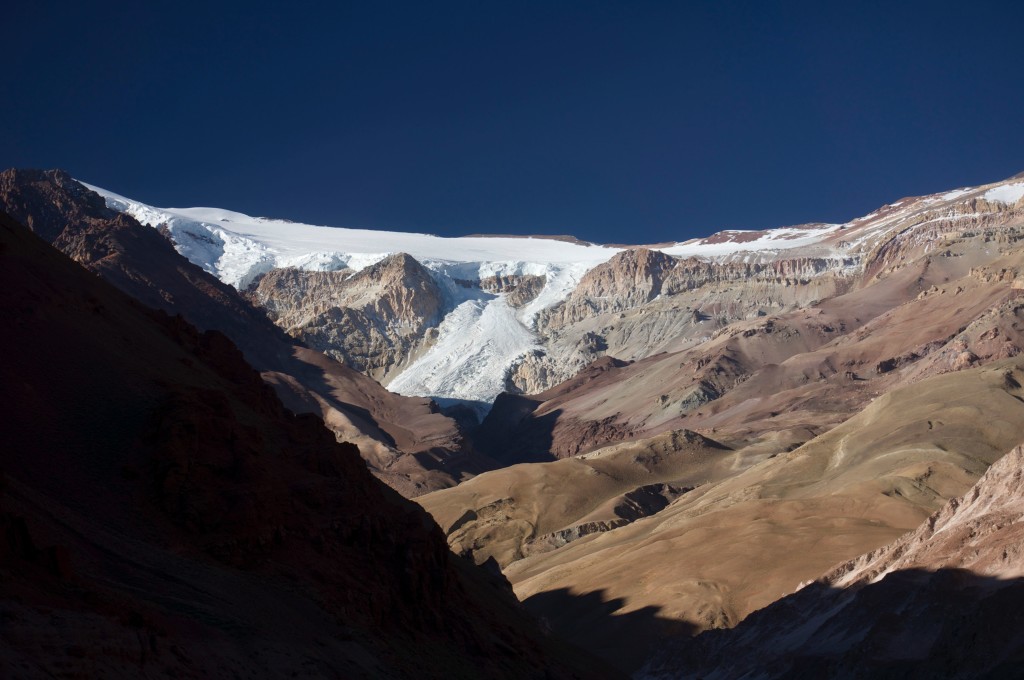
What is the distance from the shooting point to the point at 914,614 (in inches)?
1283

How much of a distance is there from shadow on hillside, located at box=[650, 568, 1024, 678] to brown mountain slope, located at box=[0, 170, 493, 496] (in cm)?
9545

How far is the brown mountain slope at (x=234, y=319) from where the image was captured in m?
150

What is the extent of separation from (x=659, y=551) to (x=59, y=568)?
48395 millimetres

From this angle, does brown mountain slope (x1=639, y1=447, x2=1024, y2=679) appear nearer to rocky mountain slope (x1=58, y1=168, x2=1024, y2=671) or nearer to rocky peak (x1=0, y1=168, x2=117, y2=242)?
rocky mountain slope (x1=58, y1=168, x2=1024, y2=671)

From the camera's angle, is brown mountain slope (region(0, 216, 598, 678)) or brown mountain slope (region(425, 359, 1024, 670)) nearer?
brown mountain slope (region(0, 216, 598, 678))

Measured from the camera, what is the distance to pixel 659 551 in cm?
6525

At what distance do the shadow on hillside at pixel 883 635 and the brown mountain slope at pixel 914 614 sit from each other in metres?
0.04

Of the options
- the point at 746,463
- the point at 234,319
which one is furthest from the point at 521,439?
the point at 746,463

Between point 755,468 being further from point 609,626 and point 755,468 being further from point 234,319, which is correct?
point 234,319

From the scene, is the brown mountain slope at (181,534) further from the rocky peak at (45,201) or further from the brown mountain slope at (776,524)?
the rocky peak at (45,201)

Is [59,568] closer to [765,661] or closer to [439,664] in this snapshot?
[439,664]

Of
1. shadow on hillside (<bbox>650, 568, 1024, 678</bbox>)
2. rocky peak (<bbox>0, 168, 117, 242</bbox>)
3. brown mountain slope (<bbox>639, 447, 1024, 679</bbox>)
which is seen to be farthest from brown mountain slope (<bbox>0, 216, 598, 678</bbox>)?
rocky peak (<bbox>0, 168, 117, 242</bbox>)

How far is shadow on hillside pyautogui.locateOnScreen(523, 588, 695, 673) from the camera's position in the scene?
5128 centimetres

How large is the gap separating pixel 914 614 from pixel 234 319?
502 feet
